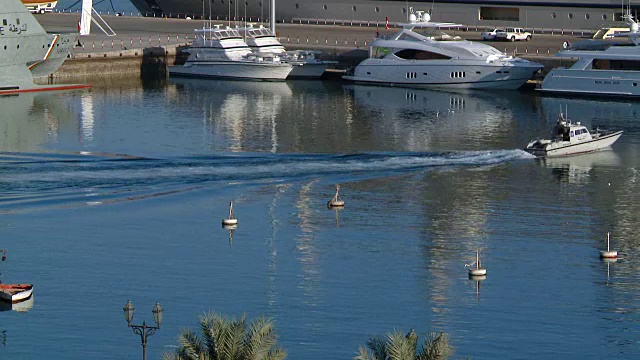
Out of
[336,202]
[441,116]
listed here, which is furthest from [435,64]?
[336,202]

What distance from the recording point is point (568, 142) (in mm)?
61094

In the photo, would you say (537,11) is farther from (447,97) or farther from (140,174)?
(140,174)

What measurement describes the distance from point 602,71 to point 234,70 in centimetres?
2273

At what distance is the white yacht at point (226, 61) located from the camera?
89.6 m

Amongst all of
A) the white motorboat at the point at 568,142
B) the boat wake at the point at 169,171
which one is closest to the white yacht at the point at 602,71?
the white motorboat at the point at 568,142

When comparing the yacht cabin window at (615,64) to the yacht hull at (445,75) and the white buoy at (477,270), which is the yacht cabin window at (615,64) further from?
the white buoy at (477,270)

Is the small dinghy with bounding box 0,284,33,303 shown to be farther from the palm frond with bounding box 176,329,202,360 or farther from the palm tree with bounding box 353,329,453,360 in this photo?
the palm tree with bounding box 353,329,453,360

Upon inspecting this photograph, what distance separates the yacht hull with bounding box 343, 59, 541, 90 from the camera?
84312 millimetres

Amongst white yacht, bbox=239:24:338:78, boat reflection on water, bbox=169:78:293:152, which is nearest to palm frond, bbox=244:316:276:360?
boat reflection on water, bbox=169:78:293:152

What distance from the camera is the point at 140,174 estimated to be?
175 feet

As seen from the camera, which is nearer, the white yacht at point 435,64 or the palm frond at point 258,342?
the palm frond at point 258,342

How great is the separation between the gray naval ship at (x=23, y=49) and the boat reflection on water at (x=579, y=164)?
33912mm

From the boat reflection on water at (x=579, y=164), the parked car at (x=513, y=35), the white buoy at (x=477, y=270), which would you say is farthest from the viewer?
the parked car at (x=513, y=35)

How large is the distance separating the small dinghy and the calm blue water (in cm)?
44
